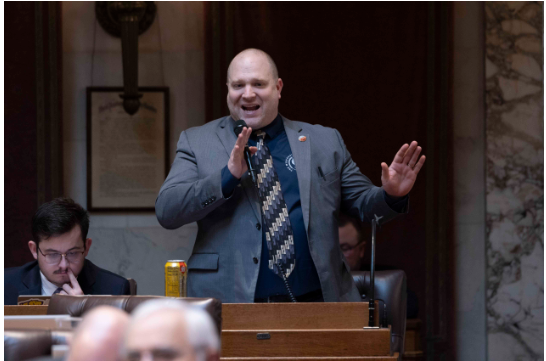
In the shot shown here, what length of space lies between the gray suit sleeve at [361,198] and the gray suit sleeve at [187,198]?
19.0 inches

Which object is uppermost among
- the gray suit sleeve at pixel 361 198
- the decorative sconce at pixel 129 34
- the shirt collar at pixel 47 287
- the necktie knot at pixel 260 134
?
the decorative sconce at pixel 129 34

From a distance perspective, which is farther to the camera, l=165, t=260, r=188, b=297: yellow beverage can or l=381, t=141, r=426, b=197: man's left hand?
l=381, t=141, r=426, b=197: man's left hand

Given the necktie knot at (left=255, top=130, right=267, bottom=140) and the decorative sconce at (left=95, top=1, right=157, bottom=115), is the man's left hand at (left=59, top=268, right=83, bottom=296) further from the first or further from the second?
the decorative sconce at (left=95, top=1, right=157, bottom=115)

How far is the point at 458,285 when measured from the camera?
14.3 ft

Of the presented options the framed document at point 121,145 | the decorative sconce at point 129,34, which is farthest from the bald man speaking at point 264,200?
the framed document at point 121,145

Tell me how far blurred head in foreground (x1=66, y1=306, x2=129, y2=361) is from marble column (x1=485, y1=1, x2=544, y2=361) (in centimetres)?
370

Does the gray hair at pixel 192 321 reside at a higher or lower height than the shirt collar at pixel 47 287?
higher

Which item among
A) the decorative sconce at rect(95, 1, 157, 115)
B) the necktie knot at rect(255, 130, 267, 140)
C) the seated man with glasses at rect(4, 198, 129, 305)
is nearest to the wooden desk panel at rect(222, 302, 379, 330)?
the necktie knot at rect(255, 130, 267, 140)

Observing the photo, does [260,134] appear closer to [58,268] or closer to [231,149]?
[231,149]

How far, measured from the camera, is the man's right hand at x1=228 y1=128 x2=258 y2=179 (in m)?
2.17

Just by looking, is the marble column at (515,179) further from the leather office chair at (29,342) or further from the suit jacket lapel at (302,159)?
the leather office chair at (29,342)

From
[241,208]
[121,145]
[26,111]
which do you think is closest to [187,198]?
[241,208]

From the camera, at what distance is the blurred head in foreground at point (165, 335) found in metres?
0.86

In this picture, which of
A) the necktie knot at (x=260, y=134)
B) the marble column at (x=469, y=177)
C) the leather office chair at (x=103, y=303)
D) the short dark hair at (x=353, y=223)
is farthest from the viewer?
the marble column at (x=469, y=177)
